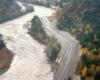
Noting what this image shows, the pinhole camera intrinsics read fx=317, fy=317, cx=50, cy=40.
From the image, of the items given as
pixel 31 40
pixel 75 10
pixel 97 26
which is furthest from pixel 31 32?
pixel 97 26

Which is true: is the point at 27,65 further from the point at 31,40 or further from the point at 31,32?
the point at 31,32

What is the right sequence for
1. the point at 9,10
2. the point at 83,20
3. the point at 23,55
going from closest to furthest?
1. the point at 23,55
2. the point at 83,20
3. the point at 9,10

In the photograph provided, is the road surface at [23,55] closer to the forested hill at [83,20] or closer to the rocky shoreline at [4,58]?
the rocky shoreline at [4,58]

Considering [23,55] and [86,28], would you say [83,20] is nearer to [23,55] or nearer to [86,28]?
[86,28]

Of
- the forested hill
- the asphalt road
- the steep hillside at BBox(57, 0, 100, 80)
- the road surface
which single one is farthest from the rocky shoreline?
the forested hill

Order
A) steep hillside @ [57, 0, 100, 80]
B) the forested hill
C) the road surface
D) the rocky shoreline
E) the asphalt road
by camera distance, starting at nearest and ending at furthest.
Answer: steep hillside @ [57, 0, 100, 80] → the asphalt road → the road surface → the rocky shoreline → the forested hill

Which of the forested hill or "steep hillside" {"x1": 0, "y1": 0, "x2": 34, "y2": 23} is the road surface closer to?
"steep hillside" {"x1": 0, "y1": 0, "x2": 34, "y2": 23}

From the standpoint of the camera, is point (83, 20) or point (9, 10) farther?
point (9, 10)

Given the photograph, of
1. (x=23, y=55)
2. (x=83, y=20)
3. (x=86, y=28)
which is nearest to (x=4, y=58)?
(x=23, y=55)

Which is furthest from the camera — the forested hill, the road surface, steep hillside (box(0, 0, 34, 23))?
steep hillside (box(0, 0, 34, 23))

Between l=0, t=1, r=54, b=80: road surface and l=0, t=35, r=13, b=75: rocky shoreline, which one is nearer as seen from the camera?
l=0, t=1, r=54, b=80: road surface

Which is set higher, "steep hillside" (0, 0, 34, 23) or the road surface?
the road surface
